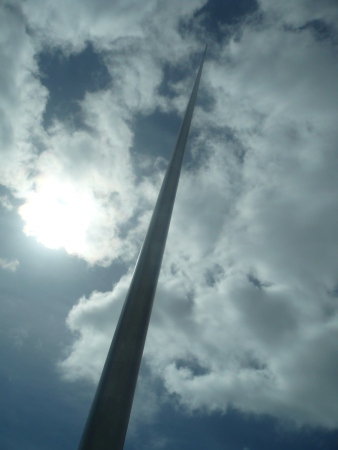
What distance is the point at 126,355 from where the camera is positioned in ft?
28.5

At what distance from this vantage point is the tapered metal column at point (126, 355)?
7.52 metres

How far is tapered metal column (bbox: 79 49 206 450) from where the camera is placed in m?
7.52

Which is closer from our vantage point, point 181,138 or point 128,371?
point 128,371

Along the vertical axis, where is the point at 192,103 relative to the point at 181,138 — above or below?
above

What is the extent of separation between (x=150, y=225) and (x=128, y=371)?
5655 millimetres

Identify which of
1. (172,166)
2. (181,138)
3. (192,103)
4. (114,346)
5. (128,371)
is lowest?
(128,371)

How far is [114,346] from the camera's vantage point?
892cm

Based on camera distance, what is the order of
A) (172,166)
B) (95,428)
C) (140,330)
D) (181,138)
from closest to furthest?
(95,428), (140,330), (172,166), (181,138)

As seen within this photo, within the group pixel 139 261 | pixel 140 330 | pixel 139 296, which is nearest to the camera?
pixel 140 330

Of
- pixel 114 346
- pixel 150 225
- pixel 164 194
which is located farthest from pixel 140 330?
pixel 164 194

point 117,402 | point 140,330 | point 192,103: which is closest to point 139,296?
point 140,330

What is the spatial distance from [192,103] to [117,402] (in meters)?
19.0

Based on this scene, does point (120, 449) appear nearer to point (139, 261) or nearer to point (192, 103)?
point (139, 261)

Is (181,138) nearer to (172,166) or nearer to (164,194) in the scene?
(172,166)
